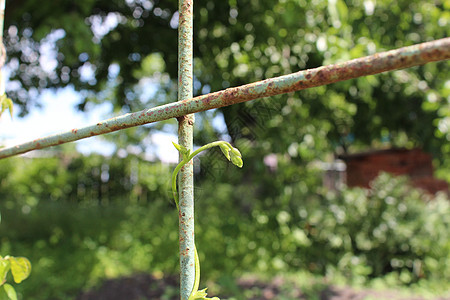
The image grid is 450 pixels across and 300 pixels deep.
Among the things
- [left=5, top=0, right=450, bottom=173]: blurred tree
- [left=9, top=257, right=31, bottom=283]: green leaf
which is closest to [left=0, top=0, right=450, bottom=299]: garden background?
[left=5, top=0, right=450, bottom=173]: blurred tree

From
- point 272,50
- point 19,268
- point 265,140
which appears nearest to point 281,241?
point 265,140

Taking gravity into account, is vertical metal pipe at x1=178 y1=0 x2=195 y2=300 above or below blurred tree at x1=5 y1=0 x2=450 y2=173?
below

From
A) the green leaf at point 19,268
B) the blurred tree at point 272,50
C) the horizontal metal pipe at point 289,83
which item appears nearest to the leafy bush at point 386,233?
the blurred tree at point 272,50

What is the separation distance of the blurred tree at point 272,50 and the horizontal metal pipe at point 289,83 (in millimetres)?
1121

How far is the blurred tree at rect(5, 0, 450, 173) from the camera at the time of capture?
2.42m

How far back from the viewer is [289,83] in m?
0.44

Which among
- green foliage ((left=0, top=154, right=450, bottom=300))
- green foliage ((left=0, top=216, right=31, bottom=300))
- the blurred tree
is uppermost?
the blurred tree

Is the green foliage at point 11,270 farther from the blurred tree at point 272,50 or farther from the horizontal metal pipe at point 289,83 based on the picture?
the blurred tree at point 272,50

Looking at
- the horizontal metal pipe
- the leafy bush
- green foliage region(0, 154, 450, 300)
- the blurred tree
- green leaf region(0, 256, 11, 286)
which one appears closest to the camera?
the horizontal metal pipe

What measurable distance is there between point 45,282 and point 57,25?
2.23 metres

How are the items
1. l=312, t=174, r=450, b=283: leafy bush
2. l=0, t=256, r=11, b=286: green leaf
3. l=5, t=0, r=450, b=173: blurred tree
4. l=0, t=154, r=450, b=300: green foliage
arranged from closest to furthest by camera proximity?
l=0, t=256, r=11, b=286: green leaf < l=5, t=0, r=450, b=173: blurred tree < l=0, t=154, r=450, b=300: green foliage < l=312, t=174, r=450, b=283: leafy bush

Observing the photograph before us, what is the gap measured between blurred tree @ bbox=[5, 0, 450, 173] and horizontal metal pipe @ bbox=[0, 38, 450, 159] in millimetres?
1121

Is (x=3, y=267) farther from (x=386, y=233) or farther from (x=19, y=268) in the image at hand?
(x=386, y=233)

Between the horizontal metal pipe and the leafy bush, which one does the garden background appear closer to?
the leafy bush
